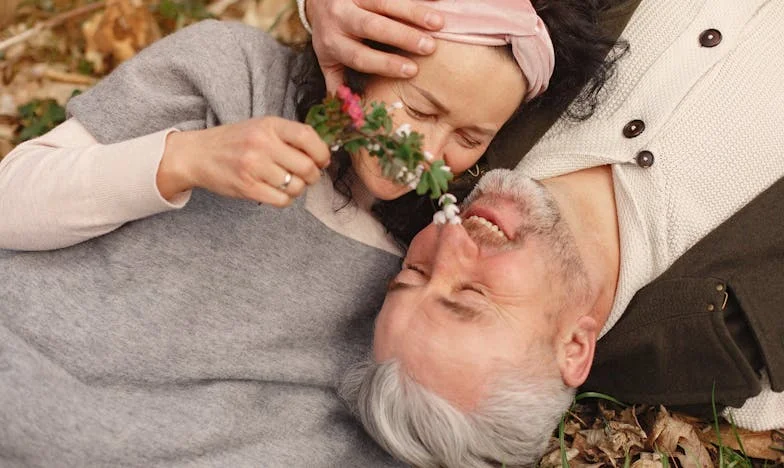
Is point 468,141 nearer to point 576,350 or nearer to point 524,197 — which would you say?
point 524,197

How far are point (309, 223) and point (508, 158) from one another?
0.87 metres

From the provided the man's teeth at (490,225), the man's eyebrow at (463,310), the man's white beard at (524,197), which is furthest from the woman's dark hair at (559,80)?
the man's eyebrow at (463,310)

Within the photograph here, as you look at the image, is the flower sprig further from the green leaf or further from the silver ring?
the green leaf

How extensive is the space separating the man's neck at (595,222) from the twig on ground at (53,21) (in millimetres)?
2877

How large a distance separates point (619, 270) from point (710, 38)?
3.17 ft

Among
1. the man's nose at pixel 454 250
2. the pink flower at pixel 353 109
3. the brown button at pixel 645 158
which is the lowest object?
the man's nose at pixel 454 250

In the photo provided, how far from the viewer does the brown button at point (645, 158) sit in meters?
2.98

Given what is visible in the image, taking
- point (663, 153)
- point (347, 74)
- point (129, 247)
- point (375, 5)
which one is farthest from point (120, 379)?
point (663, 153)

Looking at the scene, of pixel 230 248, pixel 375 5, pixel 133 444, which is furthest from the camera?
pixel 230 248

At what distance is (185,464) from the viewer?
282cm

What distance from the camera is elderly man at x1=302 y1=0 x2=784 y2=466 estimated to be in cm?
268

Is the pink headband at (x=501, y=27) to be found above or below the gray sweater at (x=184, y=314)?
above

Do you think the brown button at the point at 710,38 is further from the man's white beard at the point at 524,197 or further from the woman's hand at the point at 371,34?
the woman's hand at the point at 371,34

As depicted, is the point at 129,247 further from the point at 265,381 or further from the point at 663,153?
the point at 663,153
